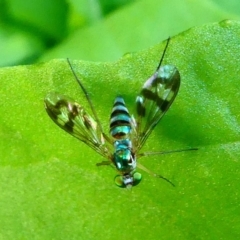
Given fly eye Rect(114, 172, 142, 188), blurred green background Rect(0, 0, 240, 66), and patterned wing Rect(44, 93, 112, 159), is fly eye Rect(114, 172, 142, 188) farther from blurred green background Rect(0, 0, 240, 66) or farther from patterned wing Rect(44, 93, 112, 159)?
blurred green background Rect(0, 0, 240, 66)

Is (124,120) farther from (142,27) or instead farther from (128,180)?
(142,27)

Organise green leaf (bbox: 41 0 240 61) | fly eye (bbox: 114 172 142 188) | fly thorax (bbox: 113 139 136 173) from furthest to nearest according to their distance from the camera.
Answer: green leaf (bbox: 41 0 240 61), fly thorax (bbox: 113 139 136 173), fly eye (bbox: 114 172 142 188)

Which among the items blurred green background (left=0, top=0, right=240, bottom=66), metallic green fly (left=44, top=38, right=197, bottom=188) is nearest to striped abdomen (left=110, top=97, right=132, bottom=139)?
metallic green fly (left=44, top=38, right=197, bottom=188)

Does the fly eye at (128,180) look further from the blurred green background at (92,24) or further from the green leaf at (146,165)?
the blurred green background at (92,24)

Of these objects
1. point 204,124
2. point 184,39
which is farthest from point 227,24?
point 204,124

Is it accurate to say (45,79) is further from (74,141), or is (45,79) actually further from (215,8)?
(215,8)

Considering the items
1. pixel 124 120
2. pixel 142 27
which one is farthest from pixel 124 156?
pixel 142 27

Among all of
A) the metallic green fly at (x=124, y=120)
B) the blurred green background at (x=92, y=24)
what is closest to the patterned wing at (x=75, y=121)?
the metallic green fly at (x=124, y=120)
